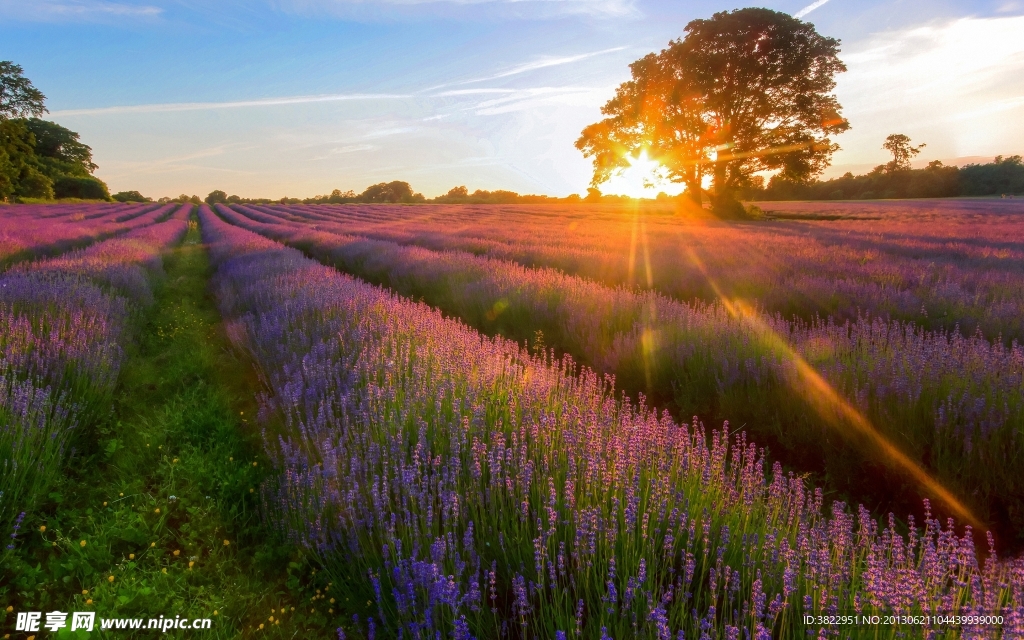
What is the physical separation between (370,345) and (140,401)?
1992 millimetres

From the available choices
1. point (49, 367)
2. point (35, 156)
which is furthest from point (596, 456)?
point (35, 156)

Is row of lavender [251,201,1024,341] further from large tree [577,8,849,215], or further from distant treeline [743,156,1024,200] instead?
distant treeline [743,156,1024,200]

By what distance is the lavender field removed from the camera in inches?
59.3

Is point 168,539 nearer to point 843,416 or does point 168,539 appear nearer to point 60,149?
point 843,416

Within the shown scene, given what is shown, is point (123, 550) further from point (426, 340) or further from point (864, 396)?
point (864, 396)

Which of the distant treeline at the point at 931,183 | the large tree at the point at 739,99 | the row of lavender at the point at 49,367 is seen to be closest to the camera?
the row of lavender at the point at 49,367

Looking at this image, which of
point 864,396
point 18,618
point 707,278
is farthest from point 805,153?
point 18,618

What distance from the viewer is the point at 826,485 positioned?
3029 millimetres

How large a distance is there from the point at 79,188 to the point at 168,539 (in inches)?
2478

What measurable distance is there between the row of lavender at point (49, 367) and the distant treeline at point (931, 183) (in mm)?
49116

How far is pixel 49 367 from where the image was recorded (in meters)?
3.42

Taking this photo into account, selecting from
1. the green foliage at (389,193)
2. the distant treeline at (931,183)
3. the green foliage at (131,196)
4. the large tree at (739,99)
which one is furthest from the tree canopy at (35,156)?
the distant treeline at (931,183)

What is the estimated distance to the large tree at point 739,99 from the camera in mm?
21906

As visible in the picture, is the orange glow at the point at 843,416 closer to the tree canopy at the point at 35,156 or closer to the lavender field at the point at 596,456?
the lavender field at the point at 596,456
